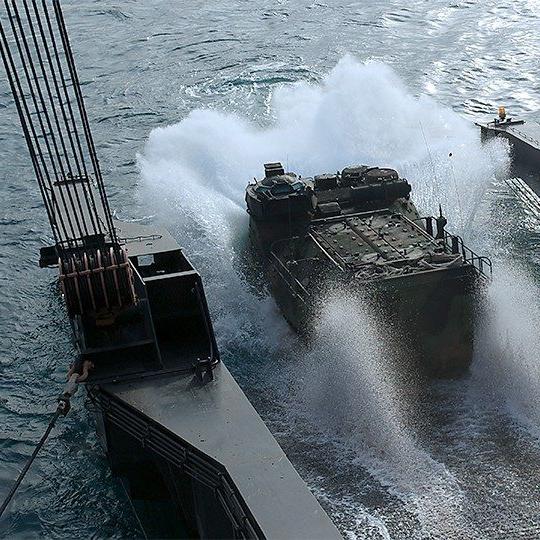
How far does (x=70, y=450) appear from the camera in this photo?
19.8 meters

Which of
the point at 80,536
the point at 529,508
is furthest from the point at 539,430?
Answer: the point at 80,536

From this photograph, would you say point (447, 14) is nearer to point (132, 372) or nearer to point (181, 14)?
point (181, 14)

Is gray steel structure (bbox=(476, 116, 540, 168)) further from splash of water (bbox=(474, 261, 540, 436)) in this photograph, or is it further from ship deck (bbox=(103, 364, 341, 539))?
ship deck (bbox=(103, 364, 341, 539))

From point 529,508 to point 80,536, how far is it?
816cm

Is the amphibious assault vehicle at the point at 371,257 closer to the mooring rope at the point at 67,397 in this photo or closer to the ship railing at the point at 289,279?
the ship railing at the point at 289,279

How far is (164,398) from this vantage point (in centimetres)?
1634

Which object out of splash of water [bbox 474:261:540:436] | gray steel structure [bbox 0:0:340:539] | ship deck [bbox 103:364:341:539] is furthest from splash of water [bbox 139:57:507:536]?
ship deck [bbox 103:364:341:539]

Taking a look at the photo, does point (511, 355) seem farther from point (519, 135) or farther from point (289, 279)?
point (519, 135)

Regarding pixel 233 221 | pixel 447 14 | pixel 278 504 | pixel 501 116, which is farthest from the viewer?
pixel 447 14

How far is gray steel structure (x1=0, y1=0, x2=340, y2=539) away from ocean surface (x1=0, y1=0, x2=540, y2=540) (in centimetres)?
168

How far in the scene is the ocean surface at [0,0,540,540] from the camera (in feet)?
59.8

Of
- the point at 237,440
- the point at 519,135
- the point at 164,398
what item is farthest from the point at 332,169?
the point at 237,440

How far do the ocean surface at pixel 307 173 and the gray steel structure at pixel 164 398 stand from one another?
1.68m

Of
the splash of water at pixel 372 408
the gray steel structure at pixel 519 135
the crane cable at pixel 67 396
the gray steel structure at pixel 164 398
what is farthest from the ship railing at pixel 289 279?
the gray steel structure at pixel 519 135
